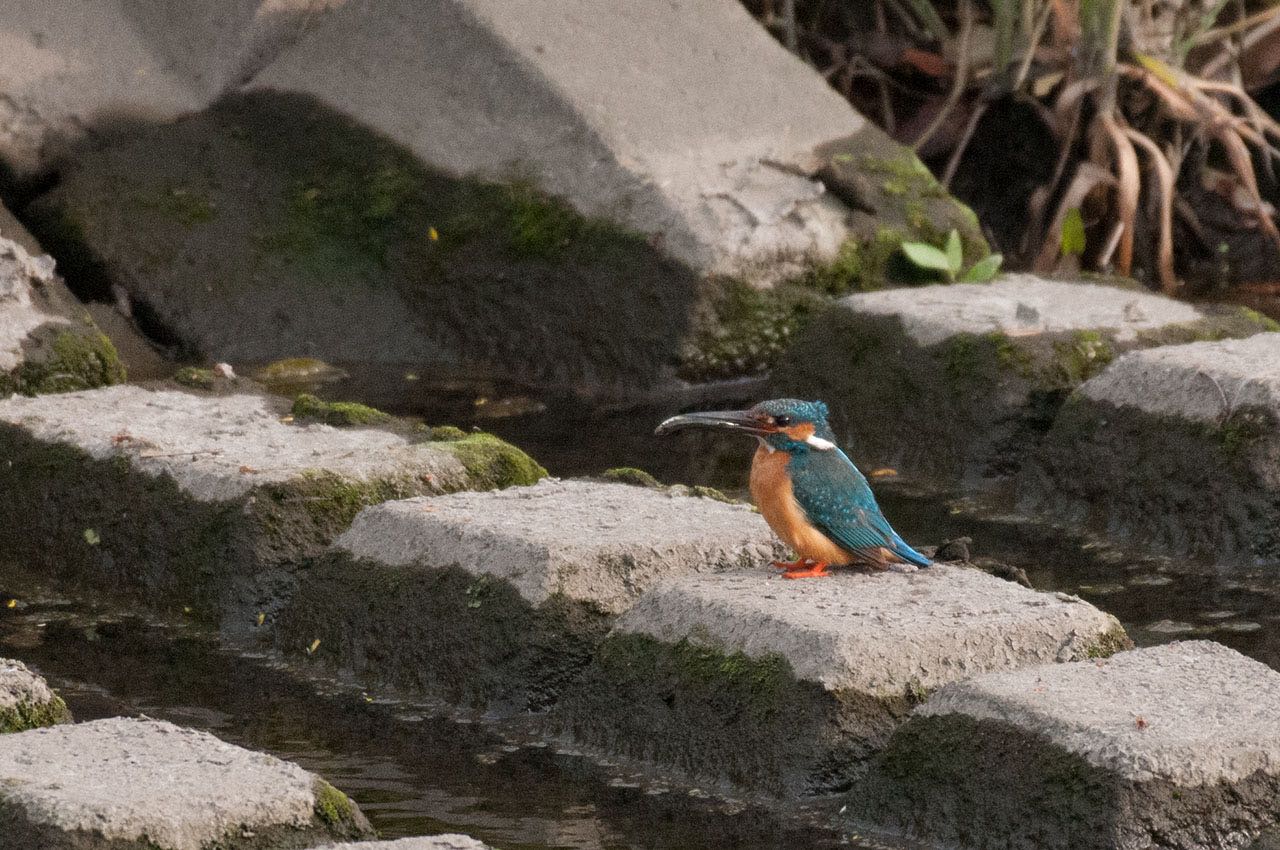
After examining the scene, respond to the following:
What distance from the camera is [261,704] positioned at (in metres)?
4.01

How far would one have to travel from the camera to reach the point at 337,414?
194 inches

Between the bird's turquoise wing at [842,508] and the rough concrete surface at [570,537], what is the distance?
27 cm

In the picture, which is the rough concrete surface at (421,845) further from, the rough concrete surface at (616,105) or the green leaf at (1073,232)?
the green leaf at (1073,232)

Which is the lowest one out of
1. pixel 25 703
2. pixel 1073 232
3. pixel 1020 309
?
Answer: pixel 1073 232

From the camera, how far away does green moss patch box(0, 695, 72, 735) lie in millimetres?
3324

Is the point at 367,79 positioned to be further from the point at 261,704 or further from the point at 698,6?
the point at 261,704

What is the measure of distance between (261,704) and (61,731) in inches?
33.0

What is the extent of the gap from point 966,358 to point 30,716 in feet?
9.78

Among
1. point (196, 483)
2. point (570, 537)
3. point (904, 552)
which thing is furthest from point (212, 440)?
point (904, 552)

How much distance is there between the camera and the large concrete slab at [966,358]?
5.59 m

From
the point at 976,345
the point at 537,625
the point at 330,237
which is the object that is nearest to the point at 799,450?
the point at 537,625

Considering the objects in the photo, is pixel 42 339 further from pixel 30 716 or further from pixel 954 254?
pixel 954 254

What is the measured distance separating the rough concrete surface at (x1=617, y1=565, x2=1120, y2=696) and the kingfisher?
5 centimetres

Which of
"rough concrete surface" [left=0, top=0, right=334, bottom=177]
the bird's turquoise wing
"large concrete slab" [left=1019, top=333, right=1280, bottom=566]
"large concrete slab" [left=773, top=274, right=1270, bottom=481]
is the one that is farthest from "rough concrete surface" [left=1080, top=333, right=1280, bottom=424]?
"rough concrete surface" [left=0, top=0, right=334, bottom=177]
